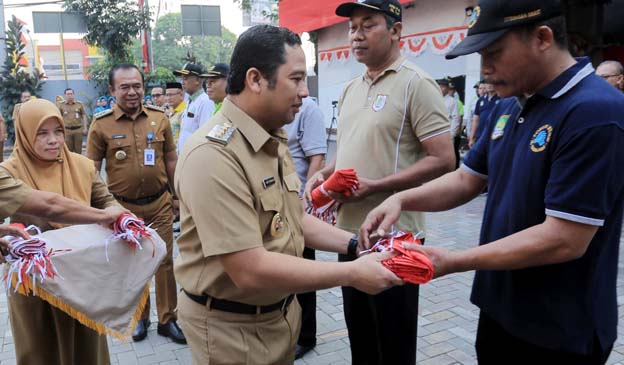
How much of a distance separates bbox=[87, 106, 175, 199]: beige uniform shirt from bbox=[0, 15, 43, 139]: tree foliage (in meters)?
18.9

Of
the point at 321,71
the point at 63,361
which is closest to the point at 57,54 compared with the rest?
the point at 321,71

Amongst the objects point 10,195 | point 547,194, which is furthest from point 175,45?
point 547,194

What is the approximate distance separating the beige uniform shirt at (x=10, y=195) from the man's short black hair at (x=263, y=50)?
4.54 ft

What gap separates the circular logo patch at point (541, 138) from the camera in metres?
1.67

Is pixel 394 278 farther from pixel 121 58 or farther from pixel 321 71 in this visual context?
pixel 121 58

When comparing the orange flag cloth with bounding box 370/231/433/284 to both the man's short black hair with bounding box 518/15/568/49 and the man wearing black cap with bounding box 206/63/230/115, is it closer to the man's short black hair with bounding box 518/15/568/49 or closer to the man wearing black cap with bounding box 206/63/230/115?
the man's short black hair with bounding box 518/15/568/49

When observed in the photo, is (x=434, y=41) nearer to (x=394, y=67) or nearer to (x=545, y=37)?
(x=394, y=67)

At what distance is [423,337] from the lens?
12.8 feet

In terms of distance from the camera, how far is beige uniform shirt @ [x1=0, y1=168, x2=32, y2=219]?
239 cm

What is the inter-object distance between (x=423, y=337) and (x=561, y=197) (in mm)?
2595

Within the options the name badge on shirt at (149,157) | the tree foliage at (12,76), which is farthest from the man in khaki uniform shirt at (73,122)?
the name badge on shirt at (149,157)

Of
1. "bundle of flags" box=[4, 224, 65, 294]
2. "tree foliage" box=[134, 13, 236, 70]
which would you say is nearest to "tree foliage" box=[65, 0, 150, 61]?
"bundle of flags" box=[4, 224, 65, 294]

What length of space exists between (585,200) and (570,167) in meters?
0.11

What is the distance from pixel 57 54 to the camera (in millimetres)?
64625
